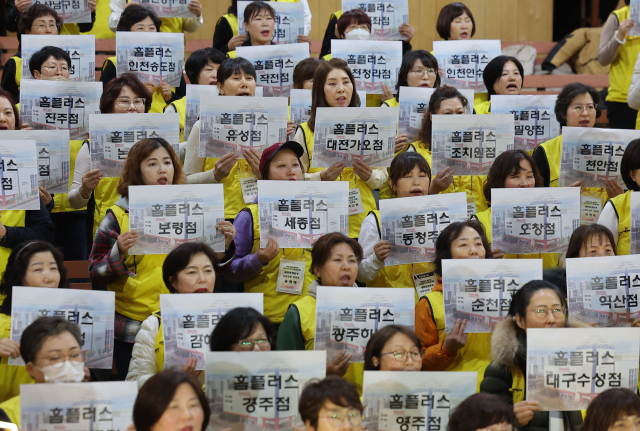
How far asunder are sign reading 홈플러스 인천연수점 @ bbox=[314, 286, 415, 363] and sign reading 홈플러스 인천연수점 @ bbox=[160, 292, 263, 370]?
381mm

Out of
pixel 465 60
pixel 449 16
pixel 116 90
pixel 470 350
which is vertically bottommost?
pixel 470 350

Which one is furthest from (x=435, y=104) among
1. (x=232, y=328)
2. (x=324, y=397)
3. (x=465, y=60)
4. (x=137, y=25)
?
(x=324, y=397)

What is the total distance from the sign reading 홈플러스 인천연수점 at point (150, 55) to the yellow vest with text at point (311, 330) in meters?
2.85

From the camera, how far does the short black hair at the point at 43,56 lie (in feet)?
20.1

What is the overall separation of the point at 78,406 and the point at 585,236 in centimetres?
253

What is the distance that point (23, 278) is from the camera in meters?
4.03

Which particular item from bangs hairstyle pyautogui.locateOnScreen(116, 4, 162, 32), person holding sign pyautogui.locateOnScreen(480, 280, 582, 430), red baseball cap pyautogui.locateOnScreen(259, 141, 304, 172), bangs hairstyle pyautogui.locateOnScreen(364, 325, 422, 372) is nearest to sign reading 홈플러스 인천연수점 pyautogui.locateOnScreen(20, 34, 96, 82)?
bangs hairstyle pyautogui.locateOnScreen(116, 4, 162, 32)

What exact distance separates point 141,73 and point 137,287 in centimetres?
253

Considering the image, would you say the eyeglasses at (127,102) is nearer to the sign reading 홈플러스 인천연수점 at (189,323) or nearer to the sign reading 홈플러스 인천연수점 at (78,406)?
the sign reading 홈플러스 인천연수점 at (189,323)

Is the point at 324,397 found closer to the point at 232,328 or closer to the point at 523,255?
the point at 232,328

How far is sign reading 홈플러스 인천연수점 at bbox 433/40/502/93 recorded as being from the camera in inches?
273

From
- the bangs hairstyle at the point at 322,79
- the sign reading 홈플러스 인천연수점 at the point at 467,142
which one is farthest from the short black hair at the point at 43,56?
the sign reading 홈플러스 인천연수점 at the point at 467,142

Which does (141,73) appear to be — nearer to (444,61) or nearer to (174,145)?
(174,145)

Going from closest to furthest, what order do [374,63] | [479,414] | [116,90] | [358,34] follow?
[479,414] < [116,90] < [374,63] < [358,34]
